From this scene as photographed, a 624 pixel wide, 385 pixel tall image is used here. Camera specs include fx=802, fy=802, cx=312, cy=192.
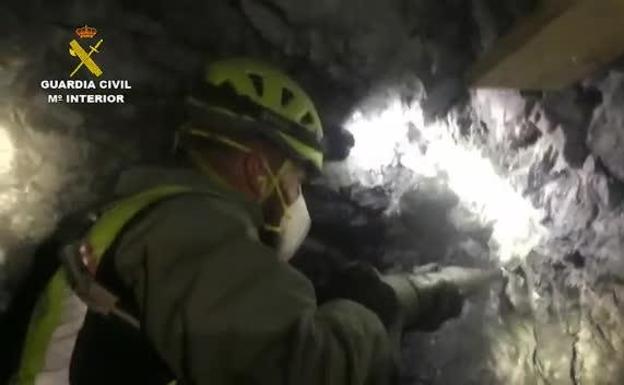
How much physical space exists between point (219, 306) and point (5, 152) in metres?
0.37

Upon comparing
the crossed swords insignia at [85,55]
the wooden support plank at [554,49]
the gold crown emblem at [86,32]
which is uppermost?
the wooden support plank at [554,49]

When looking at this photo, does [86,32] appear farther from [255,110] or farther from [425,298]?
[425,298]

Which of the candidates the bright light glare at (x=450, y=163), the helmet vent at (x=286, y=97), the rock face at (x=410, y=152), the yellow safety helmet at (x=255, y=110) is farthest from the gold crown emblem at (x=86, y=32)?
the bright light glare at (x=450, y=163)

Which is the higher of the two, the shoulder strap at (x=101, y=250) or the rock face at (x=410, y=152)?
the rock face at (x=410, y=152)

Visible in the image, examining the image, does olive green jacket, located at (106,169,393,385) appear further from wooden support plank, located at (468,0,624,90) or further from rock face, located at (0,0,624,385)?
wooden support plank, located at (468,0,624,90)

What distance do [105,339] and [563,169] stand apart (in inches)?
27.9

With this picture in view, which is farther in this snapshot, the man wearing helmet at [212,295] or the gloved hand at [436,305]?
the gloved hand at [436,305]

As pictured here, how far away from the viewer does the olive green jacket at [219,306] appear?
36.6 inches

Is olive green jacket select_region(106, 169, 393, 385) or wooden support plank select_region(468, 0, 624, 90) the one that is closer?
olive green jacket select_region(106, 169, 393, 385)

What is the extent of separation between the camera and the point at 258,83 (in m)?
1.09

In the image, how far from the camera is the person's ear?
1.08 meters

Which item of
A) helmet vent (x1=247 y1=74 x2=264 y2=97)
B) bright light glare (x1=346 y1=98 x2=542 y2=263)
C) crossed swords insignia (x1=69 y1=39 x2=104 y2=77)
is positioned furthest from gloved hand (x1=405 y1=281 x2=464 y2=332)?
crossed swords insignia (x1=69 y1=39 x2=104 y2=77)

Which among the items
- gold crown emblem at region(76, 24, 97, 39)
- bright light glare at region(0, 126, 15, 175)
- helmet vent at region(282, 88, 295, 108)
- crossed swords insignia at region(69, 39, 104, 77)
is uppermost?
gold crown emblem at region(76, 24, 97, 39)

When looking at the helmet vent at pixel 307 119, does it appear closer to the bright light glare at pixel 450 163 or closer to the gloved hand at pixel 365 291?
the bright light glare at pixel 450 163
